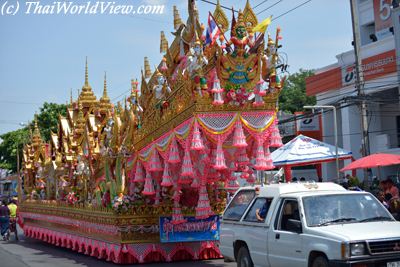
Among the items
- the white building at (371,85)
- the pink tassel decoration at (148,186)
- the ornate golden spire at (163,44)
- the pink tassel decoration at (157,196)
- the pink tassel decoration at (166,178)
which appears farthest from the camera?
the white building at (371,85)

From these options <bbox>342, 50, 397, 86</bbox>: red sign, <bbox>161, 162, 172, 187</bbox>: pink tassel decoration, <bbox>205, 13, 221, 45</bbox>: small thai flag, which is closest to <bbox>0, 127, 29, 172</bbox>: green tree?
<bbox>342, 50, 397, 86</bbox>: red sign

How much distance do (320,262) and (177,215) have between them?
19.1 ft

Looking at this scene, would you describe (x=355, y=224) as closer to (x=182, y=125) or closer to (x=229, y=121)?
(x=229, y=121)

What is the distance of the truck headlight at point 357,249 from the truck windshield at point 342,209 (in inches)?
33.3

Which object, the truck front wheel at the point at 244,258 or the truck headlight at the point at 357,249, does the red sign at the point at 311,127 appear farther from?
the truck headlight at the point at 357,249

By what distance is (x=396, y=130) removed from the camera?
28.5 meters

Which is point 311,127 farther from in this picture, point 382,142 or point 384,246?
point 384,246

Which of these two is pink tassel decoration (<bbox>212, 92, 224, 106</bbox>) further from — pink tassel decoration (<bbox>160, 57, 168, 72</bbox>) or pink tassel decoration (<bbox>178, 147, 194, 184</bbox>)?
pink tassel decoration (<bbox>160, 57, 168, 72</bbox>)

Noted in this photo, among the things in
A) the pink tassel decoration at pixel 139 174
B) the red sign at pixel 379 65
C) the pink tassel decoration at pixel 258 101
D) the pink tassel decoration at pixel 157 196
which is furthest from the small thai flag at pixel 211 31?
the red sign at pixel 379 65

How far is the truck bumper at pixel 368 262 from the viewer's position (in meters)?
7.33

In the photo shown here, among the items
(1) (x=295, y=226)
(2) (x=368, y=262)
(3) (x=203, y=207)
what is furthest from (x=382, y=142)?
(2) (x=368, y=262)

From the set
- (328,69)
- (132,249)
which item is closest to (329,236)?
(132,249)

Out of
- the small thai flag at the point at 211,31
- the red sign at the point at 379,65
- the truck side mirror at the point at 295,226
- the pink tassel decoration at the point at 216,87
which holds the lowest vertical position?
the truck side mirror at the point at 295,226

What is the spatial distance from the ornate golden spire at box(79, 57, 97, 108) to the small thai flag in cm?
1009
